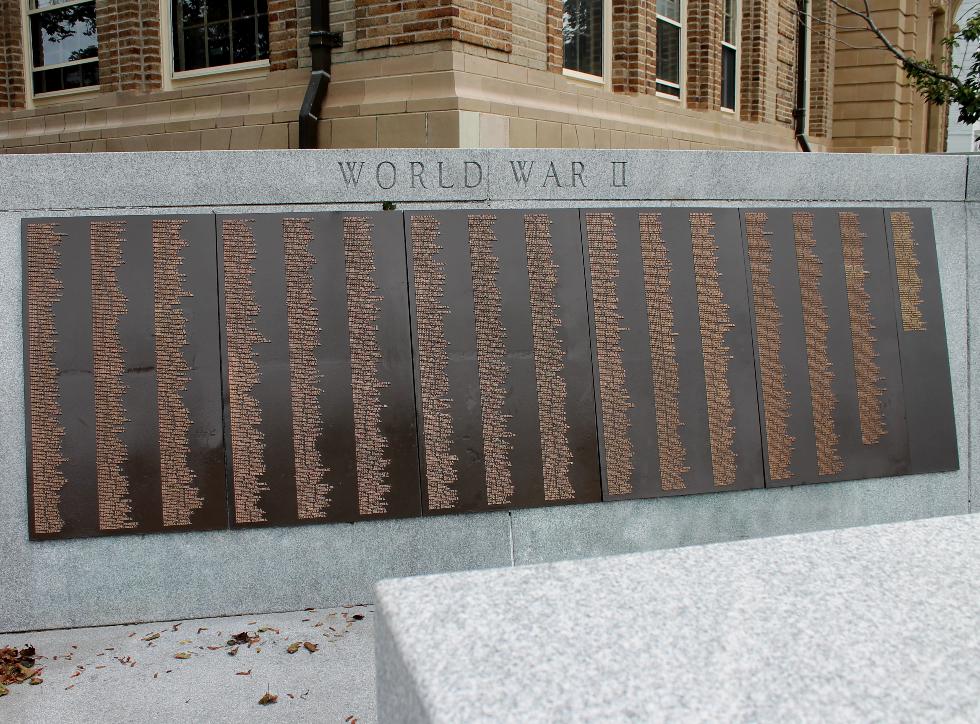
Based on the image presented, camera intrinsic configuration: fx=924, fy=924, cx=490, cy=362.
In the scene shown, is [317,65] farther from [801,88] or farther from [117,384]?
[801,88]

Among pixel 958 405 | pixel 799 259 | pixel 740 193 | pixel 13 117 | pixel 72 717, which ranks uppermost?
pixel 13 117

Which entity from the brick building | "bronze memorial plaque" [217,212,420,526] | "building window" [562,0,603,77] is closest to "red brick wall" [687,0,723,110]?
the brick building

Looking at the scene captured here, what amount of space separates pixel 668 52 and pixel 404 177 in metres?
8.87

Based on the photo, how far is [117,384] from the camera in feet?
15.0

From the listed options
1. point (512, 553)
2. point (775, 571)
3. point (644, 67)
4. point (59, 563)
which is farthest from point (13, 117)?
point (775, 571)

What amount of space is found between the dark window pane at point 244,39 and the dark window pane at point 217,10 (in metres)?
0.18

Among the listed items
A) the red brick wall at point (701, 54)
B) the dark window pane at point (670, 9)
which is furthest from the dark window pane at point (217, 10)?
the red brick wall at point (701, 54)

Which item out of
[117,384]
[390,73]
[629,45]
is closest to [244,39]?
[390,73]

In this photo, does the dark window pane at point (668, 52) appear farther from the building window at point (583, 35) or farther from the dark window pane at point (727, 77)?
the building window at point (583, 35)

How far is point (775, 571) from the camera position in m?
1.89

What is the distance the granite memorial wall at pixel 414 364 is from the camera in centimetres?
456

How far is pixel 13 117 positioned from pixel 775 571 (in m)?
12.2

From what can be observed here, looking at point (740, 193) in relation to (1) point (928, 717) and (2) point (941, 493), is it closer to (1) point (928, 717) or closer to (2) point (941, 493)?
(2) point (941, 493)

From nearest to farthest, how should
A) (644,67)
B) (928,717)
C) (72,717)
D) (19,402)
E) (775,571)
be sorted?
(928,717) < (775,571) < (72,717) < (19,402) < (644,67)
